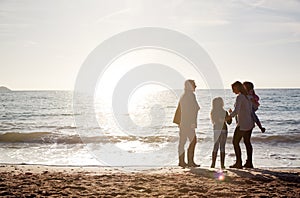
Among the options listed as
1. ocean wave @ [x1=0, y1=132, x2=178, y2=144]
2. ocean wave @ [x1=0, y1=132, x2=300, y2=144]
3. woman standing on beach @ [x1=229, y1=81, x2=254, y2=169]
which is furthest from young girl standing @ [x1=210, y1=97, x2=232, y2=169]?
ocean wave @ [x1=0, y1=132, x2=178, y2=144]

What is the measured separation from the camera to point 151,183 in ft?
24.8

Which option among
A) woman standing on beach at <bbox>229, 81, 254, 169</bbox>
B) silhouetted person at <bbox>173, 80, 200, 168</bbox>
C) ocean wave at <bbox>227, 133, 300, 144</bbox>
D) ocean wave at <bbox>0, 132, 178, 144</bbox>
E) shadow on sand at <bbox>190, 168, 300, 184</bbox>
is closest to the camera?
shadow on sand at <bbox>190, 168, 300, 184</bbox>

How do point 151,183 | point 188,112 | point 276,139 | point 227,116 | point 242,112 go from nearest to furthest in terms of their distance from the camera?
1. point 151,183
2. point 242,112
3. point 227,116
4. point 188,112
5. point 276,139

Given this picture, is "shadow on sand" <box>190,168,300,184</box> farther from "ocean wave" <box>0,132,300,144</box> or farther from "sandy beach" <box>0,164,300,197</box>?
"ocean wave" <box>0,132,300,144</box>

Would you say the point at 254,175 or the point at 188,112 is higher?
the point at 188,112

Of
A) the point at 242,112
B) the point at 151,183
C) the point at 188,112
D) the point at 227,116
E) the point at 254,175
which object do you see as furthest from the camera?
the point at 188,112

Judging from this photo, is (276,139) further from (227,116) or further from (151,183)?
(151,183)

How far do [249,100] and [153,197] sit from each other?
3.62 meters

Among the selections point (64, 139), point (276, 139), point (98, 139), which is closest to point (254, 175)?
point (276, 139)

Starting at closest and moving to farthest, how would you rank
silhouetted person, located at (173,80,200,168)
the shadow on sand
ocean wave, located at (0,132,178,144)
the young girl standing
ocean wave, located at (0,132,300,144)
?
the shadow on sand < the young girl standing < silhouetted person, located at (173,80,200,168) < ocean wave, located at (0,132,300,144) < ocean wave, located at (0,132,178,144)

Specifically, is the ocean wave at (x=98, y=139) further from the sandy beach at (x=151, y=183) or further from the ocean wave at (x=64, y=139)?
the sandy beach at (x=151, y=183)

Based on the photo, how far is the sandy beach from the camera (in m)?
6.67

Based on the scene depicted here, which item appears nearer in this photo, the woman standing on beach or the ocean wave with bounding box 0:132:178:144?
the woman standing on beach

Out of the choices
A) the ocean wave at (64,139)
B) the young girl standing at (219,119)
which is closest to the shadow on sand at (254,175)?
the young girl standing at (219,119)
